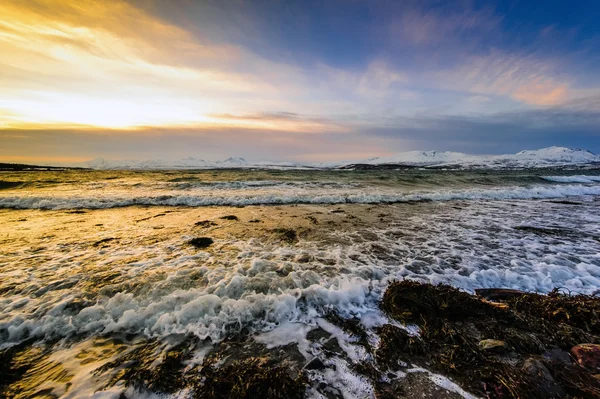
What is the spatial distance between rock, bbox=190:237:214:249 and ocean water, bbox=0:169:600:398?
0.29 meters

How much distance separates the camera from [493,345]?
3.31m

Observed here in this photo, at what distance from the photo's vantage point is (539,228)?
30.0ft

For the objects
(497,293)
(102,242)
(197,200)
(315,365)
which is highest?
(497,293)

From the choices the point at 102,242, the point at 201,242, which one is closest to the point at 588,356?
the point at 201,242

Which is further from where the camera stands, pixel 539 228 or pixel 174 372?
pixel 539 228

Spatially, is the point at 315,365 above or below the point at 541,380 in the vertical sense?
below

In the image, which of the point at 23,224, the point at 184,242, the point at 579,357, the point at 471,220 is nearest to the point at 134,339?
the point at 184,242

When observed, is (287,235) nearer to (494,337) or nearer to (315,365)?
(315,365)

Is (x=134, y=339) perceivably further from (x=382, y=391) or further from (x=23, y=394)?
(x=382, y=391)

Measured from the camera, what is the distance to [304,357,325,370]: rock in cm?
304

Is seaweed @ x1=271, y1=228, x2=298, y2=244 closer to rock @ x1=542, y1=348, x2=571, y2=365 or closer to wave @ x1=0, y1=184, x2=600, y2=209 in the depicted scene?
rock @ x1=542, y1=348, x2=571, y2=365

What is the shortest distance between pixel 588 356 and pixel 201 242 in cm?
798

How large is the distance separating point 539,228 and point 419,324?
8.87 metres

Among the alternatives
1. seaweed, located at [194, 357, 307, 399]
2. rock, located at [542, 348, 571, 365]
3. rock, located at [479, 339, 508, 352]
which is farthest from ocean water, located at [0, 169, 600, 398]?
rock, located at [542, 348, 571, 365]
